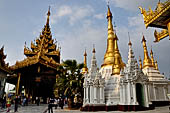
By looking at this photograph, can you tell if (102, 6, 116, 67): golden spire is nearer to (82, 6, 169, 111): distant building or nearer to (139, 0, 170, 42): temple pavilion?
(82, 6, 169, 111): distant building

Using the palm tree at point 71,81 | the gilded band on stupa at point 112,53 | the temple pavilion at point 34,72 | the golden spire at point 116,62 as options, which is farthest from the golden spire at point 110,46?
the temple pavilion at point 34,72

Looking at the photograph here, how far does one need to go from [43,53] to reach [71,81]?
512 inches

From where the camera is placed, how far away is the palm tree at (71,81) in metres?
15.2

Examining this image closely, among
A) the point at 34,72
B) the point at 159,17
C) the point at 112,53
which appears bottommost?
the point at 34,72

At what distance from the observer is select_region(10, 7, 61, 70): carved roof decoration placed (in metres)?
23.8

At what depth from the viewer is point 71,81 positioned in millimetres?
14961

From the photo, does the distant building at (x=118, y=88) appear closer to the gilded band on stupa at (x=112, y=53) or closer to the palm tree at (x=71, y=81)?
the gilded band on stupa at (x=112, y=53)

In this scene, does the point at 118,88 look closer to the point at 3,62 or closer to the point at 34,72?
the point at 3,62

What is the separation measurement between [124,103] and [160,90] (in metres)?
9.66

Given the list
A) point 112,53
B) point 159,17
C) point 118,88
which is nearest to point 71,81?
point 118,88

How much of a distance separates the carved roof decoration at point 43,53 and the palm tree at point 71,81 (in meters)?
7.78

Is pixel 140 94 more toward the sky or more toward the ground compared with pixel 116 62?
more toward the ground

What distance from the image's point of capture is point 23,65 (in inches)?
926

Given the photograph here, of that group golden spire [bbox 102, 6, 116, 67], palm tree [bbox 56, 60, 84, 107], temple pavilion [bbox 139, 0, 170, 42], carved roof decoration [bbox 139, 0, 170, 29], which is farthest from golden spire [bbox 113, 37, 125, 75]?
carved roof decoration [bbox 139, 0, 170, 29]
